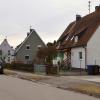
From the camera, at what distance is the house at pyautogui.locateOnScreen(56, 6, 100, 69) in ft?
151

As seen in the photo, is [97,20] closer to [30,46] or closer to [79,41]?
[79,41]

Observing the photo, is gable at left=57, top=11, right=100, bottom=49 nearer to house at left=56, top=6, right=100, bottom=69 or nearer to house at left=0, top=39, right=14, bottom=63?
house at left=56, top=6, right=100, bottom=69

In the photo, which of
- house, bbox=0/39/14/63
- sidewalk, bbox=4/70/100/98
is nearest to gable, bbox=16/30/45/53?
house, bbox=0/39/14/63

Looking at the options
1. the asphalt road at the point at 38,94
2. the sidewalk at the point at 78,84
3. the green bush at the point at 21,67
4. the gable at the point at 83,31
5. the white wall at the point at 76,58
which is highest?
the gable at the point at 83,31

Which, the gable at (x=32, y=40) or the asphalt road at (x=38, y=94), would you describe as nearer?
the asphalt road at (x=38, y=94)

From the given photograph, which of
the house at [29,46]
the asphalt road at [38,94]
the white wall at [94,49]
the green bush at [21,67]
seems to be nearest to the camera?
the asphalt road at [38,94]

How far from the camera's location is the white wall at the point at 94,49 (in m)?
46.0

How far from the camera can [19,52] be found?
8712 centimetres

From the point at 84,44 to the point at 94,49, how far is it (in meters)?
1.40

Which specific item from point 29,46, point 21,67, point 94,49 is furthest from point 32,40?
point 94,49

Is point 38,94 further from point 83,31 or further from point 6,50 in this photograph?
point 6,50

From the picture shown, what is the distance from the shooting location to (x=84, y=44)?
4588cm

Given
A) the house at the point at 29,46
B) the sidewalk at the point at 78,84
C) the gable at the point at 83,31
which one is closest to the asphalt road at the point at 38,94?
the sidewalk at the point at 78,84

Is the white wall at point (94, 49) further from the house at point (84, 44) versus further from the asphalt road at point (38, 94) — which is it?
the asphalt road at point (38, 94)
